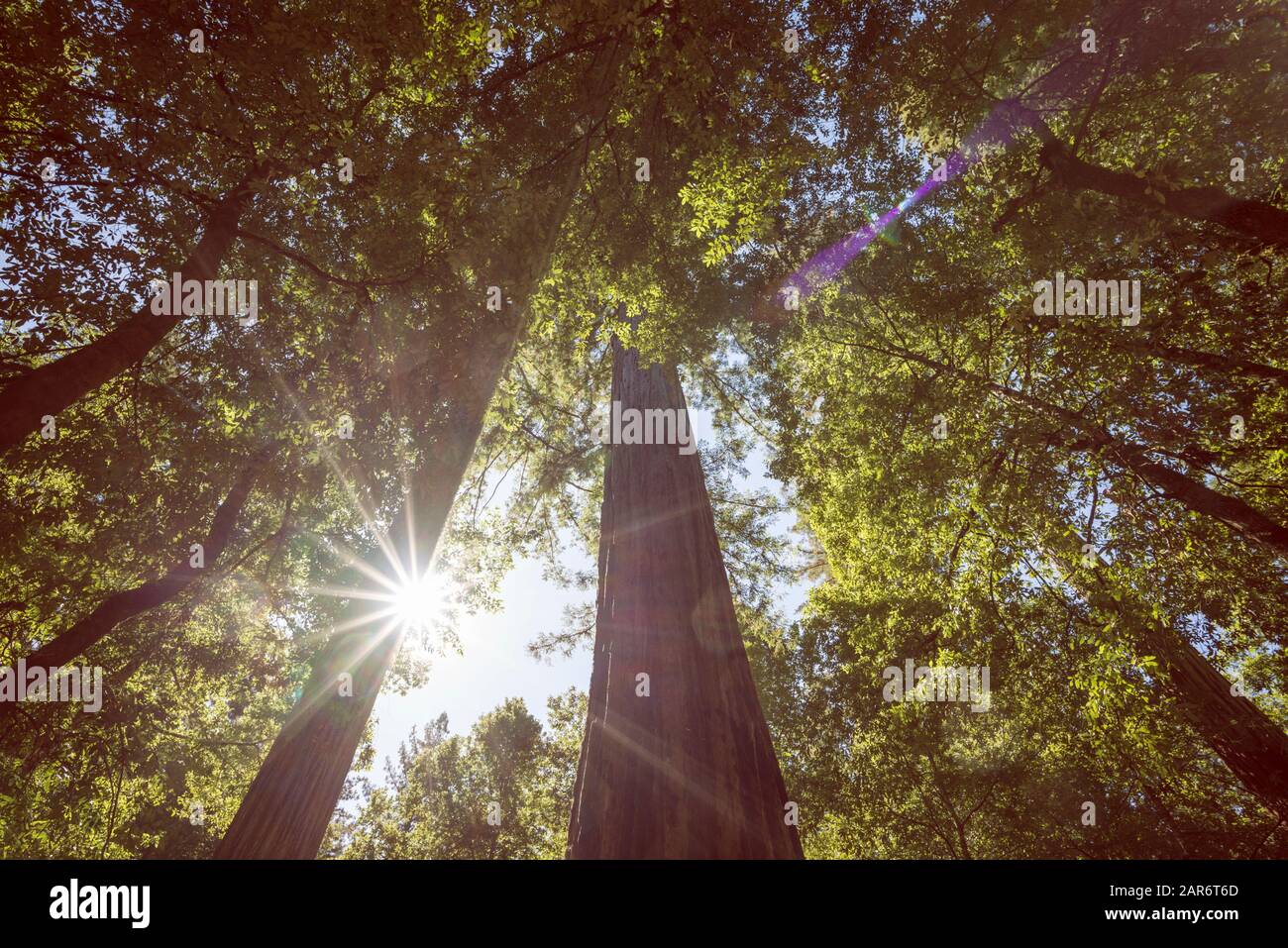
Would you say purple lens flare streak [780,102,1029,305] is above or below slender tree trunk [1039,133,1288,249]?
above

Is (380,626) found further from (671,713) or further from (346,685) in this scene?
(671,713)

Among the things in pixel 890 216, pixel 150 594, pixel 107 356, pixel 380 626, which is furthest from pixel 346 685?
pixel 890 216

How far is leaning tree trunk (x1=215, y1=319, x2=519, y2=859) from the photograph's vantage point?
376 cm

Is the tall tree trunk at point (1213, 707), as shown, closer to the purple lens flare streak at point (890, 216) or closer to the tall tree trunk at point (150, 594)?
the purple lens flare streak at point (890, 216)

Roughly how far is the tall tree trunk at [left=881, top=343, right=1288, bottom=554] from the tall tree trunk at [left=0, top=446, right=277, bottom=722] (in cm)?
1093

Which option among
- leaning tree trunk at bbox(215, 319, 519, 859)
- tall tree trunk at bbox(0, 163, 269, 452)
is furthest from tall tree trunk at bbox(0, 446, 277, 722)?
leaning tree trunk at bbox(215, 319, 519, 859)

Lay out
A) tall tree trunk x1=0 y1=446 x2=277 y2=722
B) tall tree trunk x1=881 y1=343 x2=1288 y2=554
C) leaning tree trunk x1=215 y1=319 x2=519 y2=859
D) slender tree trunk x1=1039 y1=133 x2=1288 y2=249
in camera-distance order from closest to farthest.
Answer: leaning tree trunk x1=215 y1=319 x2=519 y2=859 → slender tree trunk x1=1039 y1=133 x2=1288 y2=249 → tall tree trunk x1=881 y1=343 x2=1288 y2=554 → tall tree trunk x1=0 y1=446 x2=277 y2=722

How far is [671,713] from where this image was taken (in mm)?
2773

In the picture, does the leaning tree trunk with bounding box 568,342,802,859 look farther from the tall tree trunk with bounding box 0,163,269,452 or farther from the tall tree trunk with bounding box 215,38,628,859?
the tall tree trunk with bounding box 0,163,269,452

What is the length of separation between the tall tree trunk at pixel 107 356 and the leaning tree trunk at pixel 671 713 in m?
4.69

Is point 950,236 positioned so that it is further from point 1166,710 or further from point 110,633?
point 110,633

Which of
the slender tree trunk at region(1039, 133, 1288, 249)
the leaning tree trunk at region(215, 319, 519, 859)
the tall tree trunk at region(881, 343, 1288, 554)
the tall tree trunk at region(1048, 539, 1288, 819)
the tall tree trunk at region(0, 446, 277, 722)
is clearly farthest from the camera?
the tall tree trunk at region(0, 446, 277, 722)

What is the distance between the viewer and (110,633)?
23.9 feet
